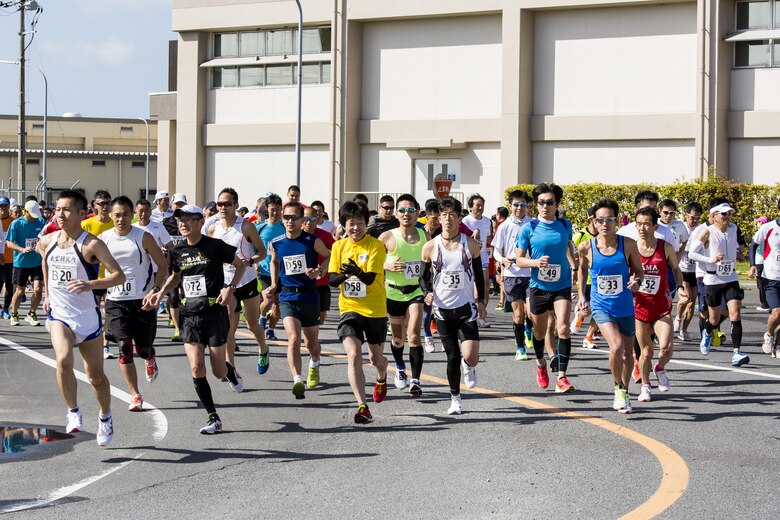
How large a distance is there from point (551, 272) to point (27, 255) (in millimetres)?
10141

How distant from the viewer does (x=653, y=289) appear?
10.8 m

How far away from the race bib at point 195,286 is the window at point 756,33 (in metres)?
27.9

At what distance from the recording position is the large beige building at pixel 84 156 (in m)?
71.1

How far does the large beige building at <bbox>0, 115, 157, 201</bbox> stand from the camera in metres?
71.1

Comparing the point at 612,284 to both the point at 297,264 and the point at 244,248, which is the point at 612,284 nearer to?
the point at 297,264

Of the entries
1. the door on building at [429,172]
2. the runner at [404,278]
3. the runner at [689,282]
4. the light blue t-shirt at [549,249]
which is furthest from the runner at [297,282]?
the door on building at [429,172]

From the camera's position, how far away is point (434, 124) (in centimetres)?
3834

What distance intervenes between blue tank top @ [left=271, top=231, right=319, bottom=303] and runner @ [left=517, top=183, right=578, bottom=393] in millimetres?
2060

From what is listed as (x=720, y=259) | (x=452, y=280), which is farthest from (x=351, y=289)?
(x=720, y=259)

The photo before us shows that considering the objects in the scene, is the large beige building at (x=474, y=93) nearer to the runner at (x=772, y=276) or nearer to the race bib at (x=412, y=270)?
the runner at (x=772, y=276)

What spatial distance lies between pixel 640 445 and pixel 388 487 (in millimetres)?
2267

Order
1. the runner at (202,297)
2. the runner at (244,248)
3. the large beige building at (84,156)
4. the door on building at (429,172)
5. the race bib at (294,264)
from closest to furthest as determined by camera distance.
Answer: the runner at (202,297)
the race bib at (294,264)
the runner at (244,248)
the door on building at (429,172)
the large beige building at (84,156)

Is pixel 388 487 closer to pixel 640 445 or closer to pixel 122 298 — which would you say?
pixel 640 445

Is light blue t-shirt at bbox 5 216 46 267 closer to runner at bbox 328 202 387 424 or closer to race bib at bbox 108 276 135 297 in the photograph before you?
race bib at bbox 108 276 135 297
